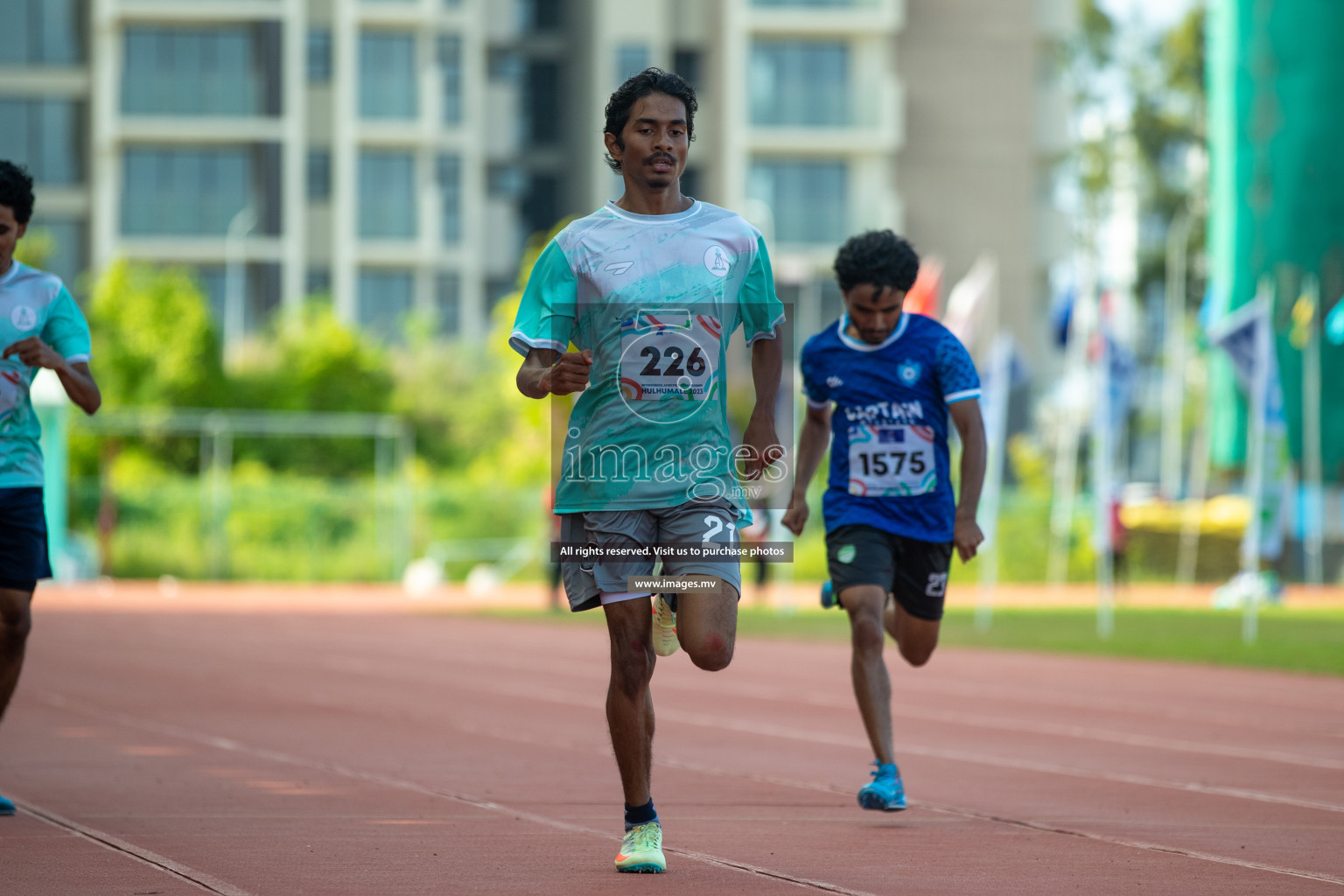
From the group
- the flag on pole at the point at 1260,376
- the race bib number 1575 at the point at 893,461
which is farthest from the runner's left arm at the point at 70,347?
the flag on pole at the point at 1260,376

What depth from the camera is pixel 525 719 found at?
11648 millimetres

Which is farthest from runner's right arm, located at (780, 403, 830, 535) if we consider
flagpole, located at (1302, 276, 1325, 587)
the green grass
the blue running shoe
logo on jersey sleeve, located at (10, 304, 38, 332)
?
flagpole, located at (1302, 276, 1325, 587)

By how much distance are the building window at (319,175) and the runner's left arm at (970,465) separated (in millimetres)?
47045

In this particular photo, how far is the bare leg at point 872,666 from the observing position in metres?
7.46

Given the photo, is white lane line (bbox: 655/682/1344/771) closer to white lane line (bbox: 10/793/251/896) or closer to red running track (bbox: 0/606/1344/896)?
red running track (bbox: 0/606/1344/896)

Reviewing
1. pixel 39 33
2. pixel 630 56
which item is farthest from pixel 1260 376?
pixel 39 33

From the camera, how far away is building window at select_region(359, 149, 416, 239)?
53.3m

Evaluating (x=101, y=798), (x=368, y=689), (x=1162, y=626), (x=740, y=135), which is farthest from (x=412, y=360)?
(x=101, y=798)

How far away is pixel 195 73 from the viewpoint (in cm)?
5206

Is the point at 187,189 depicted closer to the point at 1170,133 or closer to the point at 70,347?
the point at 1170,133

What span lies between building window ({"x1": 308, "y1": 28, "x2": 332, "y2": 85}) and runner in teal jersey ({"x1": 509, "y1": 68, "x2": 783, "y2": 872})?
48.8m

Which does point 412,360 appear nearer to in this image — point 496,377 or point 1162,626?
point 496,377

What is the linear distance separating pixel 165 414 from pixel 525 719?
1220 inches

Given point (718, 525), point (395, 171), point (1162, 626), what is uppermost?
point (395, 171)
